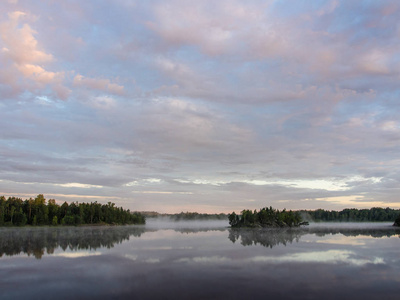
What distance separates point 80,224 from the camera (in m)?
188

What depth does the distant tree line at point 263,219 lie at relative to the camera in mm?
182375

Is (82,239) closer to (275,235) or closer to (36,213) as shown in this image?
(275,235)

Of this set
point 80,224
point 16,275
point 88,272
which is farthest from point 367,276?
point 80,224

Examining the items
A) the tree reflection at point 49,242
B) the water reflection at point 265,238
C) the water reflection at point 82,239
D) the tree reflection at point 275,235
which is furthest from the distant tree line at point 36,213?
the water reflection at point 265,238

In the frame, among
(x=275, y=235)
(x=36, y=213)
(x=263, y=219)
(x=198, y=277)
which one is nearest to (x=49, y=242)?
(x=198, y=277)

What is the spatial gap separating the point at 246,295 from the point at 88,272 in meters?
18.8

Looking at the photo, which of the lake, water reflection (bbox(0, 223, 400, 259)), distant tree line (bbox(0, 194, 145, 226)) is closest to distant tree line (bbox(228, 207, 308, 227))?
water reflection (bbox(0, 223, 400, 259))

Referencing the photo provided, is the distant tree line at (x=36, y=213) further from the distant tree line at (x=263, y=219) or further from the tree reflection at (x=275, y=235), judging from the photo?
the tree reflection at (x=275, y=235)

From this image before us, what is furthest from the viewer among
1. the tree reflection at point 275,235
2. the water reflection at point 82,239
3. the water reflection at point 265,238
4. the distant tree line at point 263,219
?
the distant tree line at point 263,219

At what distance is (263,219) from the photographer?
18662 cm

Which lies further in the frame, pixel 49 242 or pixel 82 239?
pixel 82 239

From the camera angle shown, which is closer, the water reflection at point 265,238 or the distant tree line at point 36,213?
the water reflection at point 265,238

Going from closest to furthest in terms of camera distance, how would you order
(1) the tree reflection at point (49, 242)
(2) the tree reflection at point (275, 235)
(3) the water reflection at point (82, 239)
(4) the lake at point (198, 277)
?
1. (4) the lake at point (198, 277)
2. (1) the tree reflection at point (49, 242)
3. (3) the water reflection at point (82, 239)
4. (2) the tree reflection at point (275, 235)

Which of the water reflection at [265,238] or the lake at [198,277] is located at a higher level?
the lake at [198,277]
